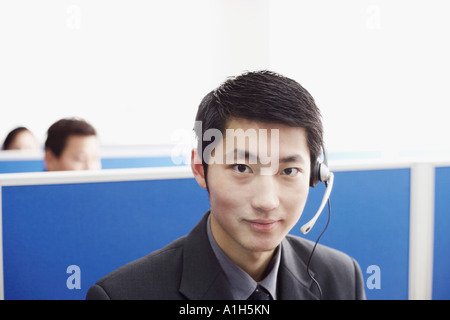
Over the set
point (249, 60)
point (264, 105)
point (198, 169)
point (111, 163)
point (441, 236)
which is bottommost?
point (441, 236)

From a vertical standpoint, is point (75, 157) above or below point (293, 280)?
above

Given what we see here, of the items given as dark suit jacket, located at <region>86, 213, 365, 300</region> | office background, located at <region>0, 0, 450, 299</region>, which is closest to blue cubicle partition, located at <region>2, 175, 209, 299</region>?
dark suit jacket, located at <region>86, 213, 365, 300</region>

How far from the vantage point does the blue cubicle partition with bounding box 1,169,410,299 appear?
956 mm

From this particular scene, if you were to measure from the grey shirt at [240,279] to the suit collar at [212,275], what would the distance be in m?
0.01

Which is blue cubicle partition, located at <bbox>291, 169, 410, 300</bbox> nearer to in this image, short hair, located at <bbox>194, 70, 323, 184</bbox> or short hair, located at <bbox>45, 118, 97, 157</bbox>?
short hair, located at <bbox>194, 70, 323, 184</bbox>

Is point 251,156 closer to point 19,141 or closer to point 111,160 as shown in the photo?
point 111,160

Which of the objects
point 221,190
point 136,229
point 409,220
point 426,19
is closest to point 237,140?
point 221,190

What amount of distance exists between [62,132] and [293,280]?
1.31 meters

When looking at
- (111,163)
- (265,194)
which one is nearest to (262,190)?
(265,194)

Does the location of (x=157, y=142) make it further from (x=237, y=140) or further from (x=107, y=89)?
(x=237, y=140)

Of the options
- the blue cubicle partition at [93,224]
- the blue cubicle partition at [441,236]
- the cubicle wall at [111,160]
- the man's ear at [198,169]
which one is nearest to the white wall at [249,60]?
the cubicle wall at [111,160]

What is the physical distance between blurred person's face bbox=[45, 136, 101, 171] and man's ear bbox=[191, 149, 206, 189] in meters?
1.10

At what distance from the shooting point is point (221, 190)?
0.73 meters

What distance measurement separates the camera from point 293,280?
0.79 metres
